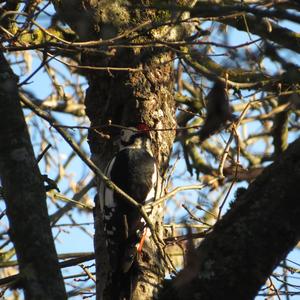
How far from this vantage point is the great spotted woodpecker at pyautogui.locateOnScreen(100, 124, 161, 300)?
3199 mm

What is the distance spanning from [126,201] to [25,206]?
1.05 meters

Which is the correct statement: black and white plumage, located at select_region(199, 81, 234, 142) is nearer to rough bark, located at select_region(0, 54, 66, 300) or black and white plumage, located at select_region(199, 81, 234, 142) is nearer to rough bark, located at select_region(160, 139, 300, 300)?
rough bark, located at select_region(160, 139, 300, 300)

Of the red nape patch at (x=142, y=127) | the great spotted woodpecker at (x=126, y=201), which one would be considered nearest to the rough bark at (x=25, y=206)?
the great spotted woodpecker at (x=126, y=201)

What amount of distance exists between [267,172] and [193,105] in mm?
2128

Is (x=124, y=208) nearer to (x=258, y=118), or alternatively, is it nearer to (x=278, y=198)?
(x=278, y=198)

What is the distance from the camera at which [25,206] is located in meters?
2.37

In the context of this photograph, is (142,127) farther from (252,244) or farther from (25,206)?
(252,244)

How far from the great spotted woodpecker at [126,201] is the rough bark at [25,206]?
0.74 m

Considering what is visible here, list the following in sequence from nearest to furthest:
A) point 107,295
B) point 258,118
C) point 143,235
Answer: point 258,118 < point 107,295 < point 143,235

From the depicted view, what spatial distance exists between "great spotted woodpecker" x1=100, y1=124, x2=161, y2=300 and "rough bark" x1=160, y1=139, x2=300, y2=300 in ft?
2.94

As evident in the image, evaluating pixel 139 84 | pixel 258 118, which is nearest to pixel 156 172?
pixel 139 84

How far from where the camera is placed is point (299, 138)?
232cm

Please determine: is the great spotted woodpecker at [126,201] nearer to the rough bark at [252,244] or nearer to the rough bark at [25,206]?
the rough bark at [25,206]

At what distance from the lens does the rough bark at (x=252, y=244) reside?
2.21m
